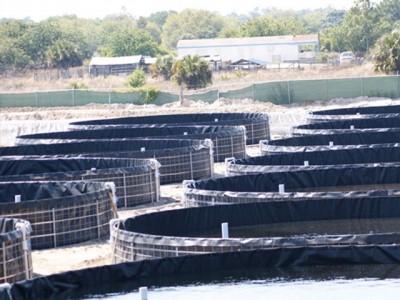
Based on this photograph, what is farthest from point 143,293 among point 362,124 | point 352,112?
point 352,112

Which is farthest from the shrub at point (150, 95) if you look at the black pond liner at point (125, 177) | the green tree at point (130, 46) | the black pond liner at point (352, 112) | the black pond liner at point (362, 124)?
the green tree at point (130, 46)

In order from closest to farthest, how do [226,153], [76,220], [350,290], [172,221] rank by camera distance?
[350,290] < [172,221] < [76,220] < [226,153]

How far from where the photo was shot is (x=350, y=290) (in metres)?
9.64

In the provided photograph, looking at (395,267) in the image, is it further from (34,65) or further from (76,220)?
(34,65)

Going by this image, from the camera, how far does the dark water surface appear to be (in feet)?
31.3

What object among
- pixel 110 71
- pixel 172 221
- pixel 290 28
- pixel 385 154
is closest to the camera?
pixel 172 221

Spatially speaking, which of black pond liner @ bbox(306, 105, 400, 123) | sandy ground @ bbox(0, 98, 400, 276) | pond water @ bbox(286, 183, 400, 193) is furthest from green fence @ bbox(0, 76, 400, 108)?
pond water @ bbox(286, 183, 400, 193)

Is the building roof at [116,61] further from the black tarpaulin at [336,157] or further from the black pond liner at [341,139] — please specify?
the black tarpaulin at [336,157]

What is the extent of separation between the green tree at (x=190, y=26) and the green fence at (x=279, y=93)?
374 feet

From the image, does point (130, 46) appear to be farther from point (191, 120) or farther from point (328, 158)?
point (328, 158)

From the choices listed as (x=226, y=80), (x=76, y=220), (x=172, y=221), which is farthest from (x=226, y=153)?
(x=226, y=80)

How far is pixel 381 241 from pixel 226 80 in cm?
5000

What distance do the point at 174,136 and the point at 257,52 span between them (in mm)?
75217

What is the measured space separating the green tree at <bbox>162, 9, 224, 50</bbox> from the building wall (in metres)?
59.8
